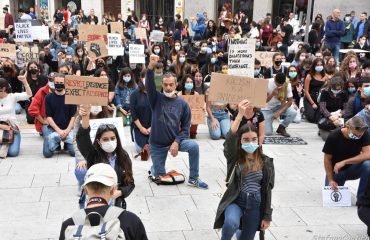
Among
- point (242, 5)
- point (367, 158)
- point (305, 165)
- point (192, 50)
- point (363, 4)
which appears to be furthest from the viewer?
point (242, 5)

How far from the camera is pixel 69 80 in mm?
6305

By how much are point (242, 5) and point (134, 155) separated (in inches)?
817

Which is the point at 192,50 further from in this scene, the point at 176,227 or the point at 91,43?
the point at 176,227

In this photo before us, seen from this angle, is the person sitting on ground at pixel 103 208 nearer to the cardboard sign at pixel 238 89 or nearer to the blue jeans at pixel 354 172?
the cardboard sign at pixel 238 89

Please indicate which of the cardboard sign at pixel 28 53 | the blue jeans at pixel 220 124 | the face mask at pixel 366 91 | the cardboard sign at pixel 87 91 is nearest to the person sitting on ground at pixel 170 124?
the cardboard sign at pixel 87 91

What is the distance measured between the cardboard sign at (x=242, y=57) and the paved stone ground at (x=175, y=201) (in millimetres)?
1550

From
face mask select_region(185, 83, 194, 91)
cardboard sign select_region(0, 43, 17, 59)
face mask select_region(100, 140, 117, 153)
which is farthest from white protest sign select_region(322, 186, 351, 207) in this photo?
cardboard sign select_region(0, 43, 17, 59)

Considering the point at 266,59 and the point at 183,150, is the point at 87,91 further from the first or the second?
the point at 266,59

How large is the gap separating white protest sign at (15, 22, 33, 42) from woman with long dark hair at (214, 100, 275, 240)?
10145 mm

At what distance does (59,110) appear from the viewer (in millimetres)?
8375

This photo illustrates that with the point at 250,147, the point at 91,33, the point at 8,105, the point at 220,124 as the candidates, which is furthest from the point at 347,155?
the point at 91,33

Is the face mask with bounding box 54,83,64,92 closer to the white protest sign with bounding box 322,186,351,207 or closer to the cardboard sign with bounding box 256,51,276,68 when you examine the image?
the white protest sign with bounding box 322,186,351,207

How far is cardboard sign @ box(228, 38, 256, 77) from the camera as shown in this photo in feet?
26.7

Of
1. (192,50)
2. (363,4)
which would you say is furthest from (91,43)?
(363,4)
